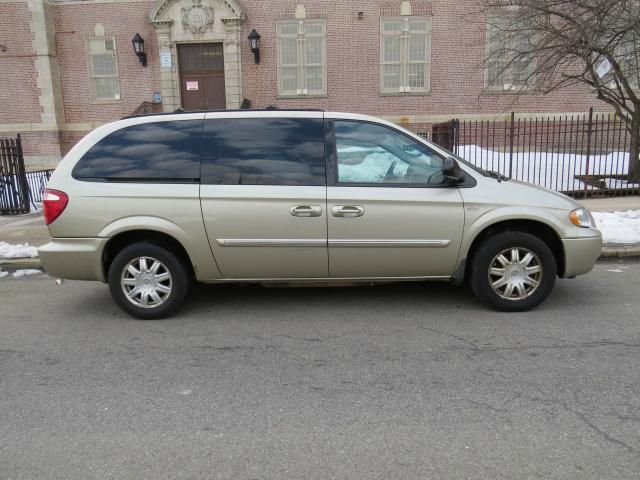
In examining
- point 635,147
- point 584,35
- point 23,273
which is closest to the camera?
point 23,273

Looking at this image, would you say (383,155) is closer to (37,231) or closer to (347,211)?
(347,211)

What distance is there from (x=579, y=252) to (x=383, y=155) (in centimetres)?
197

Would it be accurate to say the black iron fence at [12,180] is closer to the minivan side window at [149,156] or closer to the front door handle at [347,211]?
the minivan side window at [149,156]

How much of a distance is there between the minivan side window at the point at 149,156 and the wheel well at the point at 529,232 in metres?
2.60

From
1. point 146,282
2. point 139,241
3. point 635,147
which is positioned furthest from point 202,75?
point 146,282

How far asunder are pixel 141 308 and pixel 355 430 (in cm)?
267

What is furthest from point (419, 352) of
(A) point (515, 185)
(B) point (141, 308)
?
(B) point (141, 308)

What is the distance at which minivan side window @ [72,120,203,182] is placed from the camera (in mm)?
4719

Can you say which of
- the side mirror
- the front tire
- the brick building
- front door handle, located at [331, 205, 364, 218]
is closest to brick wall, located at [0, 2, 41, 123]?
the brick building

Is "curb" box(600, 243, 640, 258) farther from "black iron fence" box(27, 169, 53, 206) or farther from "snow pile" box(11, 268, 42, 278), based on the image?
"black iron fence" box(27, 169, 53, 206)

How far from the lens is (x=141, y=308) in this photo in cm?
481

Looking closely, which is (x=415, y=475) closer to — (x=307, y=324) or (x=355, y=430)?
(x=355, y=430)

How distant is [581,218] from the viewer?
480 cm

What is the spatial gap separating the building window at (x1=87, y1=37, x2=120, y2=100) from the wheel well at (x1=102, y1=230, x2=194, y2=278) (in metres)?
17.5
